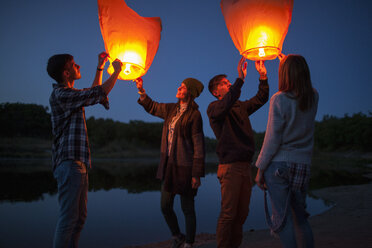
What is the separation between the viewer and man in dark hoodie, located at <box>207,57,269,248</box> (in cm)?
219

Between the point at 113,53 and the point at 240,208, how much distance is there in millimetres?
1871

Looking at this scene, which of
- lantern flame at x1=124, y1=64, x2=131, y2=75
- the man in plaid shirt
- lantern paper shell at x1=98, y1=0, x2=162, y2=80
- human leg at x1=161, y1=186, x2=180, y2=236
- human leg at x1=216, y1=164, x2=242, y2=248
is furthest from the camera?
human leg at x1=161, y1=186, x2=180, y2=236

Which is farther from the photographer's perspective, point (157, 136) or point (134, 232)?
point (157, 136)

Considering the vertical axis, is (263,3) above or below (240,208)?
above

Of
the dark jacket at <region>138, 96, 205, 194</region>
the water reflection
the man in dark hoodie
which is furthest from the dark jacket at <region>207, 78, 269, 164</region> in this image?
the water reflection

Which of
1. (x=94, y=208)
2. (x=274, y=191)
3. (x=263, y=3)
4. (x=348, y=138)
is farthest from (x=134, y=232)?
(x=348, y=138)

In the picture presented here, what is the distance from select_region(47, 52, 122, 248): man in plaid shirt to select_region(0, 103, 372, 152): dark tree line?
36593 millimetres

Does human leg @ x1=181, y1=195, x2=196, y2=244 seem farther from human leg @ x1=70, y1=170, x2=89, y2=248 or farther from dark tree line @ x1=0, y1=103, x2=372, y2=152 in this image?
dark tree line @ x1=0, y1=103, x2=372, y2=152

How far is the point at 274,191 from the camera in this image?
157 cm

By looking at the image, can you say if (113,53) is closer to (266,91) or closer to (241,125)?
(241,125)

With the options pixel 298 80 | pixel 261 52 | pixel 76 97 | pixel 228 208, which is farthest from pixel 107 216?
pixel 298 80

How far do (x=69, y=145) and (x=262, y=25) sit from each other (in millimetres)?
1877

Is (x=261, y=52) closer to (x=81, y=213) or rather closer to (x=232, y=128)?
(x=232, y=128)

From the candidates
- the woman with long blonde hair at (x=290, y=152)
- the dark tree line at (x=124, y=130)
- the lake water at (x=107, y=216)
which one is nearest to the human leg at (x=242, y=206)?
the woman with long blonde hair at (x=290, y=152)
